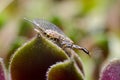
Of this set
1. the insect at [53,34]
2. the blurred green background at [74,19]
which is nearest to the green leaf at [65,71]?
the insect at [53,34]

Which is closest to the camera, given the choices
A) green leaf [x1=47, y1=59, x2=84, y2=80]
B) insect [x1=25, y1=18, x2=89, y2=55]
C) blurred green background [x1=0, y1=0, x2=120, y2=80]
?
green leaf [x1=47, y1=59, x2=84, y2=80]

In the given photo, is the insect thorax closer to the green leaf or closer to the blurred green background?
the green leaf

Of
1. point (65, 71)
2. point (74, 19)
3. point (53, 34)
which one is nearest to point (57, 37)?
point (53, 34)

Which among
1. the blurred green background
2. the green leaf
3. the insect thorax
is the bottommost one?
the green leaf

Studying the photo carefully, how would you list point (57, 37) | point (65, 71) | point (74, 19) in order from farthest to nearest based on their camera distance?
point (74, 19) < point (57, 37) < point (65, 71)

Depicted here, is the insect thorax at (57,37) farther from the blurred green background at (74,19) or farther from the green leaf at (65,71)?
the blurred green background at (74,19)

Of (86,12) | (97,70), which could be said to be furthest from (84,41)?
(86,12)

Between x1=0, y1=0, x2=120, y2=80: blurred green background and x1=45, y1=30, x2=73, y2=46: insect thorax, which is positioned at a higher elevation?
x1=0, y1=0, x2=120, y2=80: blurred green background

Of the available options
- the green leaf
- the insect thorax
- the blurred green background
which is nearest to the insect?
the insect thorax

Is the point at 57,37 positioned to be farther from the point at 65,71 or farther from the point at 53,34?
the point at 65,71
